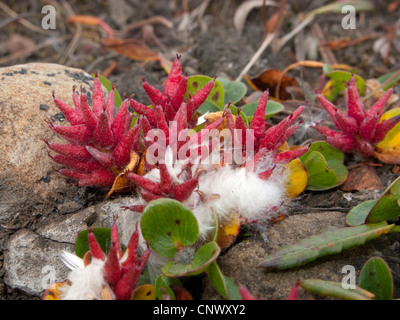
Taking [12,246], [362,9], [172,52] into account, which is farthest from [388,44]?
[12,246]

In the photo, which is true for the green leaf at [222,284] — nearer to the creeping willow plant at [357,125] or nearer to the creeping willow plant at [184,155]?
the creeping willow plant at [184,155]

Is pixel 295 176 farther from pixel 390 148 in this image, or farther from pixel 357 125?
pixel 390 148

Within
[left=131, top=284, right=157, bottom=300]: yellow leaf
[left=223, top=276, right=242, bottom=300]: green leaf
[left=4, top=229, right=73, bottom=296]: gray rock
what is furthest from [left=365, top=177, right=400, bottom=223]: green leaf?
[left=4, top=229, right=73, bottom=296]: gray rock

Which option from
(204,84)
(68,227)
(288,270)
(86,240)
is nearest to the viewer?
(288,270)

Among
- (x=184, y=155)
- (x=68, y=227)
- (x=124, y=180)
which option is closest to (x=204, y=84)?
(x=184, y=155)

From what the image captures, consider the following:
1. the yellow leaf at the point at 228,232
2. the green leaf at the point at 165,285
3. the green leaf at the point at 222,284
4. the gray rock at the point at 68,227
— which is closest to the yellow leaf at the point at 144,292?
the green leaf at the point at 165,285
